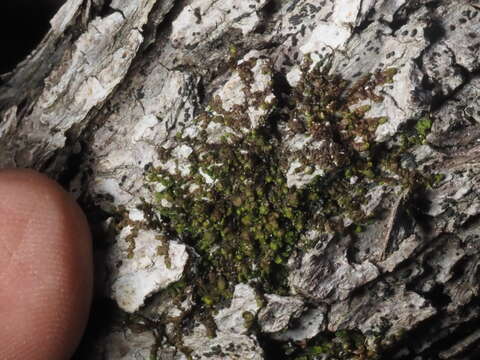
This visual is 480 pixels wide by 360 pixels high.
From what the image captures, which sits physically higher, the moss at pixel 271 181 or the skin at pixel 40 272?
the moss at pixel 271 181

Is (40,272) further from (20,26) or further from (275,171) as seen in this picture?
(20,26)

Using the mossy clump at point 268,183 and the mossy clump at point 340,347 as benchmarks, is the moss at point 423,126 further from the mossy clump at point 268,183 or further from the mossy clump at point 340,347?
the mossy clump at point 340,347

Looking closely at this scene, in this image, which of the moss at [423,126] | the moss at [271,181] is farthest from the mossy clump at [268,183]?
the moss at [423,126]

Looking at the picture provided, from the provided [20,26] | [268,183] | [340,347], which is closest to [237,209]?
[268,183]

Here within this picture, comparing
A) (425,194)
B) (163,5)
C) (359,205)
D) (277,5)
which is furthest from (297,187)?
(163,5)

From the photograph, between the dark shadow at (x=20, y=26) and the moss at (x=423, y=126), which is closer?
the moss at (x=423, y=126)

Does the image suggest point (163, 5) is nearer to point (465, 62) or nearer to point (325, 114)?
point (325, 114)
